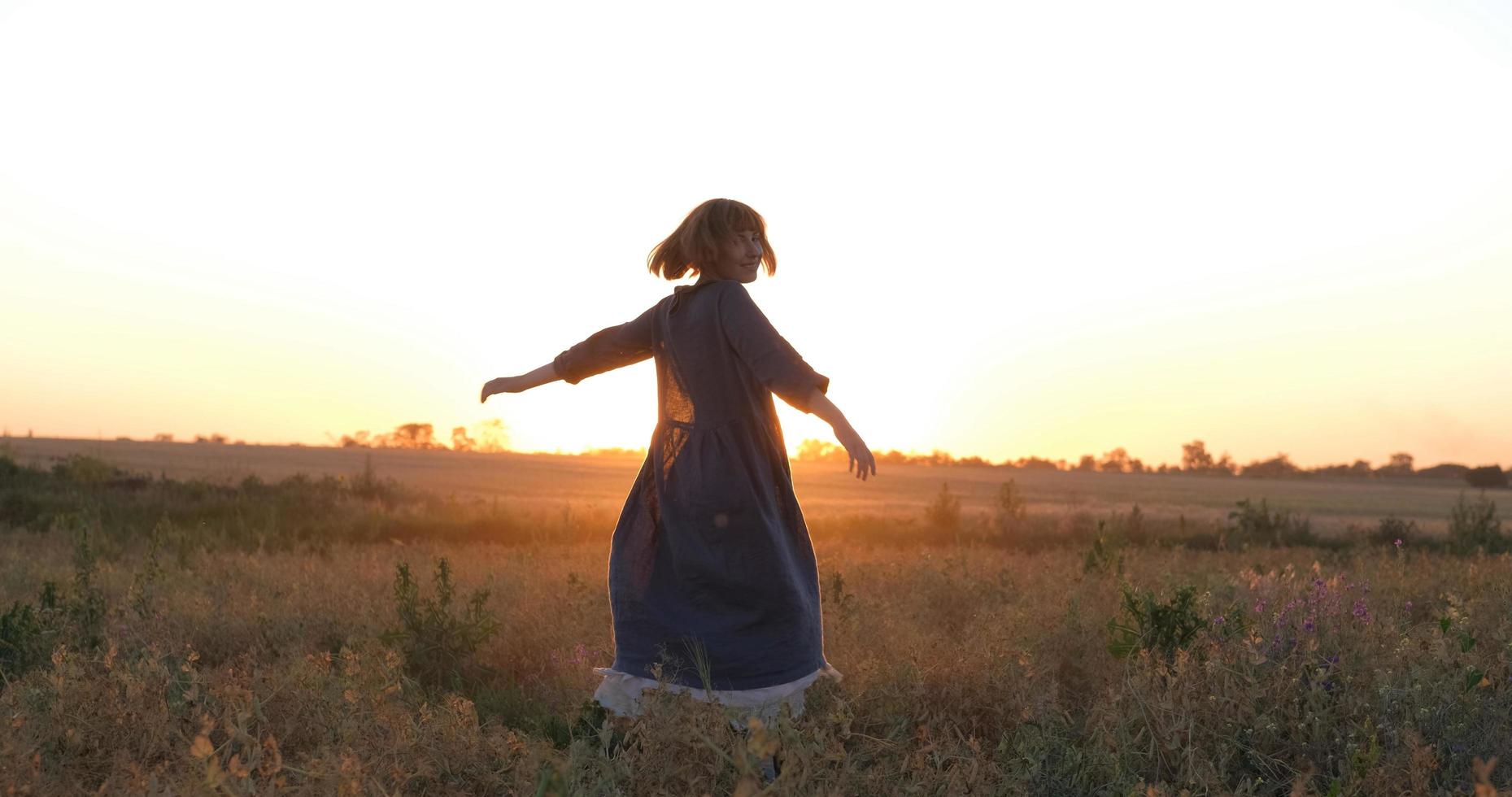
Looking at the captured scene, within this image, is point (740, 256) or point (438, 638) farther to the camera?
point (438, 638)

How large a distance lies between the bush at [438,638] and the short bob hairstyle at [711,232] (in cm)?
242

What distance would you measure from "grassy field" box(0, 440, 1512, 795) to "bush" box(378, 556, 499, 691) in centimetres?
1

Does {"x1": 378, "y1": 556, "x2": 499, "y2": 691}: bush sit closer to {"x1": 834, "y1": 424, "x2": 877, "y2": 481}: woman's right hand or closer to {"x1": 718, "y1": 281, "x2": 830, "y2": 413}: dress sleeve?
{"x1": 718, "y1": 281, "x2": 830, "y2": 413}: dress sleeve

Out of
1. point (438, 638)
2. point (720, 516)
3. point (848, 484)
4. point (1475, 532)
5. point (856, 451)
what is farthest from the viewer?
point (848, 484)

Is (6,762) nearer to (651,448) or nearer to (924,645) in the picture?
(651,448)

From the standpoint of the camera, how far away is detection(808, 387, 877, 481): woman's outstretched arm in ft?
11.6

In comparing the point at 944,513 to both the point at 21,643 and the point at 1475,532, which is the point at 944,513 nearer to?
the point at 1475,532

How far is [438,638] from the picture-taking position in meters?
5.61

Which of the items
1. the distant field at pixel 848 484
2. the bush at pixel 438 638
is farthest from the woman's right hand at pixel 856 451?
the distant field at pixel 848 484

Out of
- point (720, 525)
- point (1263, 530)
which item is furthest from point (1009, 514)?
point (720, 525)

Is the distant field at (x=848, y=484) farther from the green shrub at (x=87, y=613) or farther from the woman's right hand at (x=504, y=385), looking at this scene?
the woman's right hand at (x=504, y=385)

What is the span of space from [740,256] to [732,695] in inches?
61.9

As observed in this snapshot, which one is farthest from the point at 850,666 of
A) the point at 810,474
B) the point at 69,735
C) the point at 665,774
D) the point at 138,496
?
the point at 810,474

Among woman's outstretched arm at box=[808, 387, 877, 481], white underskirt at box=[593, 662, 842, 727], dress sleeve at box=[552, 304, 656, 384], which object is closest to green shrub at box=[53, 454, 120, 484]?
dress sleeve at box=[552, 304, 656, 384]
